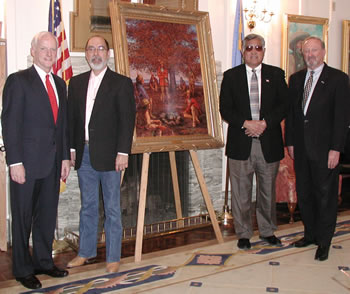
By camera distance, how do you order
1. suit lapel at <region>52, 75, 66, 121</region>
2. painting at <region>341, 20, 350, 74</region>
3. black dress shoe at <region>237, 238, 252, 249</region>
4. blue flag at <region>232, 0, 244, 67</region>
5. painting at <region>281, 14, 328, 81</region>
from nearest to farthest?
suit lapel at <region>52, 75, 66, 121</region> < black dress shoe at <region>237, 238, 252, 249</region> < blue flag at <region>232, 0, 244, 67</region> < painting at <region>281, 14, 328, 81</region> < painting at <region>341, 20, 350, 74</region>

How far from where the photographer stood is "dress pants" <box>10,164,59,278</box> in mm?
2998

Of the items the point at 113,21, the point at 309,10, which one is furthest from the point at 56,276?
the point at 309,10

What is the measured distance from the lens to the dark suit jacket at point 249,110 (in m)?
A: 3.73

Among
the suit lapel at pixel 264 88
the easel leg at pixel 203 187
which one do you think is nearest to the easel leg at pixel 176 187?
the easel leg at pixel 203 187

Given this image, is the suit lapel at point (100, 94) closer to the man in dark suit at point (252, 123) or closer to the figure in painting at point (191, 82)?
the figure in painting at point (191, 82)

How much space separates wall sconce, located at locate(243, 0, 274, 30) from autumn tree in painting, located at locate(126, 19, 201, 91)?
1560 mm

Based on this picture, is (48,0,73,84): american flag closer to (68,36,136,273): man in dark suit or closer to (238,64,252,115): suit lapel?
(68,36,136,273): man in dark suit

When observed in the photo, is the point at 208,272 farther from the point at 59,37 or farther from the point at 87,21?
the point at 87,21

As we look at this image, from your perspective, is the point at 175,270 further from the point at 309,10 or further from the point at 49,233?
the point at 309,10

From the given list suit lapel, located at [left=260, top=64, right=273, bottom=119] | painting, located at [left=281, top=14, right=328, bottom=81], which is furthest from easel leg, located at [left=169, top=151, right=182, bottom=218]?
painting, located at [left=281, top=14, right=328, bottom=81]

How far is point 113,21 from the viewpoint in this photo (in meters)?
3.57

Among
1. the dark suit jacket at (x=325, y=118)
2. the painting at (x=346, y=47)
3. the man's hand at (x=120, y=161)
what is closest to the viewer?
the man's hand at (x=120, y=161)

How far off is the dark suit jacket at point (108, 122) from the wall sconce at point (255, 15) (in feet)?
8.49

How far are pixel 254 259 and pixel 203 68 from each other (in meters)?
1.73
